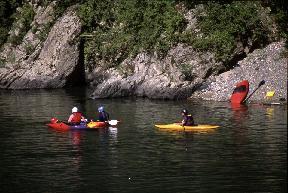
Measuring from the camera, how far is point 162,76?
64.6 meters

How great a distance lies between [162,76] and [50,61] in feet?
60.8

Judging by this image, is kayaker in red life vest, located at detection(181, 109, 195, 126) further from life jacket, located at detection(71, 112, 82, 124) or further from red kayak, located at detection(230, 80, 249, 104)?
red kayak, located at detection(230, 80, 249, 104)

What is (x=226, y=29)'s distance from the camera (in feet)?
215

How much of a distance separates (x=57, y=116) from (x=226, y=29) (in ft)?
62.5

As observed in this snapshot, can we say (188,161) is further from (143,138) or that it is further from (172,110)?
(172,110)

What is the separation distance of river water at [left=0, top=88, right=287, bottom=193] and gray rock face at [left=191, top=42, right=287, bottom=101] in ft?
11.0

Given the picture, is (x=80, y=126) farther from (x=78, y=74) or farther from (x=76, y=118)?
(x=78, y=74)

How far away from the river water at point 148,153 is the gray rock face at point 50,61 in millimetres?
20602

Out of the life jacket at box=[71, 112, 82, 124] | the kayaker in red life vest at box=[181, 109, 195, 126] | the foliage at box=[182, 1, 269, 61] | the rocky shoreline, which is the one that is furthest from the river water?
the foliage at box=[182, 1, 269, 61]

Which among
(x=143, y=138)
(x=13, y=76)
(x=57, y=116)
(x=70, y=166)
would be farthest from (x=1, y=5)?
(x=70, y=166)

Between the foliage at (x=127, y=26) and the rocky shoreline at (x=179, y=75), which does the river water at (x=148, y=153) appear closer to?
the rocky shoreline at (x=179, y=75)

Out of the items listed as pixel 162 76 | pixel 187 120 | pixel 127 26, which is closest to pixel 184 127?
pixel 187 120

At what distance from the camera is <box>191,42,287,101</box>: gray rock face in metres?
59.6

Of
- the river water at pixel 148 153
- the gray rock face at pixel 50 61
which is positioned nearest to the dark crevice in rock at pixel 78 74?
the gray rock face at pixel 50 61
